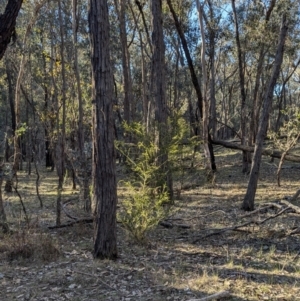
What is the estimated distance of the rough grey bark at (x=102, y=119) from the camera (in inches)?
211

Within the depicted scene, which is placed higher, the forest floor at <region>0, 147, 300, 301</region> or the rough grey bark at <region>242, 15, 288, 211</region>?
the rough grey bark at <region>242, 15, 288, 211</region>

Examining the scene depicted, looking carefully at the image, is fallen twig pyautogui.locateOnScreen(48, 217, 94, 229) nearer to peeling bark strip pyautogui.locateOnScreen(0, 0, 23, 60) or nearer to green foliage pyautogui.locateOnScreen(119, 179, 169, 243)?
green foliage pyautogui.locateOnScreen(119, 179, 169, 243)

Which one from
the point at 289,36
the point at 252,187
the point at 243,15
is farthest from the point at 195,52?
the point at 252,187

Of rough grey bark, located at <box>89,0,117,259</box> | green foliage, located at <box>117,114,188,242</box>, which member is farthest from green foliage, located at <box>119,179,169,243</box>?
rough grey bark, located at <box>89,0,117,259</box>

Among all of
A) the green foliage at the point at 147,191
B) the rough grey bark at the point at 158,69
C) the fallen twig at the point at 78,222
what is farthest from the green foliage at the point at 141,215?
the rough grey bark at the point at 158,69

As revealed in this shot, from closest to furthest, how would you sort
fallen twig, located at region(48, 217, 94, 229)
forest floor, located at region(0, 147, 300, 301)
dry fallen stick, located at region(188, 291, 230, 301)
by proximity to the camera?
dry fallen stick, located at region(188, 291, 230, 301), forest floor, located at region(0, 147, 300, 301), fallen twig, located at region(48, 217, 94, 229)

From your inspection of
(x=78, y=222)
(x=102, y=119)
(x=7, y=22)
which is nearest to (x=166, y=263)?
(x=102, y=119)

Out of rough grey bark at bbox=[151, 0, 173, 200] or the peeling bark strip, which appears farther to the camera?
rough grey bark at bbox=[151, 0, 173, 200]

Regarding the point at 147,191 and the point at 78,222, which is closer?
the point at 147,191

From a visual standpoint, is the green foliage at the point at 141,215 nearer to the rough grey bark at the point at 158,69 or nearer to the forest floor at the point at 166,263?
the forest floor at the point at 166,263

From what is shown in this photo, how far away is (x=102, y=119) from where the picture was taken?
17.7 ft

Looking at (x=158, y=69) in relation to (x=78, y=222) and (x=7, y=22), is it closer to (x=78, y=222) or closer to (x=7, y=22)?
(x=78, y=222)

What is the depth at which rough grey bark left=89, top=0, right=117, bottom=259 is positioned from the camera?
5.35m

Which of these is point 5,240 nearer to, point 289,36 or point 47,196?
point 47,196
